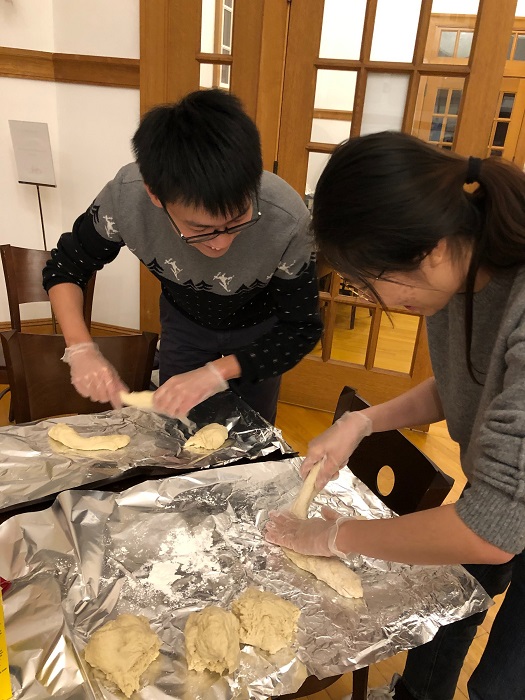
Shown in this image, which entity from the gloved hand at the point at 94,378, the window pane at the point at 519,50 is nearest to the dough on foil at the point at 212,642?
the gloved hand at the point at 94,378

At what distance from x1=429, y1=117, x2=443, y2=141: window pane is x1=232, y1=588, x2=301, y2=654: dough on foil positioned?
101 inches

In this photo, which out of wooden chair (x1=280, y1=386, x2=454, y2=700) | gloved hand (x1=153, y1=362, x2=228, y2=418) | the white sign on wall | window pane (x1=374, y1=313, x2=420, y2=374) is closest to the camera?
wooden chair (x1=280, y1=386, x2=454, y2=700)

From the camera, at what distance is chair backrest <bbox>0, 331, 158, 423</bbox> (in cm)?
160

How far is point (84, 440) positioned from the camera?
136cm

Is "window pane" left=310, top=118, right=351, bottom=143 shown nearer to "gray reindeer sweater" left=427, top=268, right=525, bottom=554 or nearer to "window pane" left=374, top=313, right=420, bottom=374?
"window pane" left=374, top=313, right=420, bottom=374

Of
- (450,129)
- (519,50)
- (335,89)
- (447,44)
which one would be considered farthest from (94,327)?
(519,50)

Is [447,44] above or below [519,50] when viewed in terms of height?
below

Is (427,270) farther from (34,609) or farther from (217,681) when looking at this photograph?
(34,609)

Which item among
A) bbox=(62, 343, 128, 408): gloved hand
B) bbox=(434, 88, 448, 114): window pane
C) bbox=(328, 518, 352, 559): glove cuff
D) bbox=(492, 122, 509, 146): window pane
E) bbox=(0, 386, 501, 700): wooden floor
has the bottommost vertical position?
bbox=(0, 386, 501, 700): wooden floor

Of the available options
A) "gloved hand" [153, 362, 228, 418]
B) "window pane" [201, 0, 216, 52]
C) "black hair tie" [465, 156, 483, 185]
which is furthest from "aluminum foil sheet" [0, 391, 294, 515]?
"window pane" [201, 0, 216, 52]

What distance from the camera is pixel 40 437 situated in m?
1.38

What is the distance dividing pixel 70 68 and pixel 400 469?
3.14 meters

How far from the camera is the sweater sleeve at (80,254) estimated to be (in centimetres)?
152

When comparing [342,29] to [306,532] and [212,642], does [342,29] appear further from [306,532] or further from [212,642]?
[212,642]
